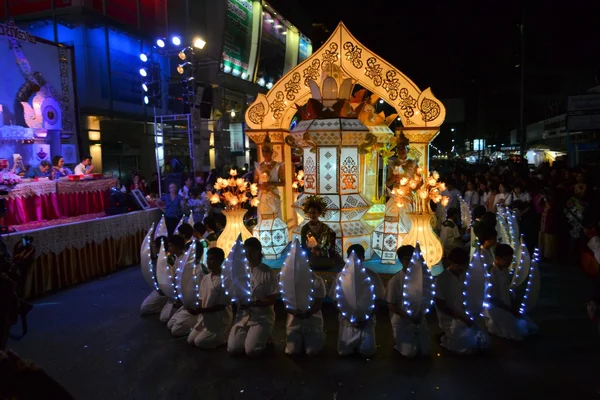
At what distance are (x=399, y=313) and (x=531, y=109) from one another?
2888cm

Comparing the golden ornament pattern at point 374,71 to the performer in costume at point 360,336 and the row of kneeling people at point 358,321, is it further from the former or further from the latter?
the performer in costume at point 360,336

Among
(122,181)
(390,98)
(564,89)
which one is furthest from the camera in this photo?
(564,89)

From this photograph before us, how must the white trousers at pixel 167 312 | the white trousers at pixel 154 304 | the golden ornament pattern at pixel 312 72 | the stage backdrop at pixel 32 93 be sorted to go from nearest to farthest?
1. the white trousers at pixel 167 312
2. the white trousers at pixel 154 304
3. the golden ornament pattern at pixel 312 72
4. the stage backdrop at pixel 32 93

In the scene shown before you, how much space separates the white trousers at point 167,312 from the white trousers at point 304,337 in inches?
71.6

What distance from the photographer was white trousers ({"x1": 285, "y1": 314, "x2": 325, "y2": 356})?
15.1ft

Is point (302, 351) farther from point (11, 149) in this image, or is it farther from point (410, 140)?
point (11, 149)

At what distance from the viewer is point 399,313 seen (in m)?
4.48

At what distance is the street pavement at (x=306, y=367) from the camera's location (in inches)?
153

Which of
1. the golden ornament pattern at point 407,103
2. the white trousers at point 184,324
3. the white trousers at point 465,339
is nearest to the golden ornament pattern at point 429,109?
the golden ornament pattern at point 407,103

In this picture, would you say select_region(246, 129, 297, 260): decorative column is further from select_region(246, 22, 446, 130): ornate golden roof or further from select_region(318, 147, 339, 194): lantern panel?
select_region(318, 147, 339, 194): lantern panel

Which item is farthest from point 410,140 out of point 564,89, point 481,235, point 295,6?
point 295,6

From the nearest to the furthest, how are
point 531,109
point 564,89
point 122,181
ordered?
point 122,181 → point 564,89 → point 531,109

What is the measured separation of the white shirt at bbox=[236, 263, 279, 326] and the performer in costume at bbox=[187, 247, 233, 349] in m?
0.36

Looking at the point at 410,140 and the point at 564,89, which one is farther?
the point at 564,89
